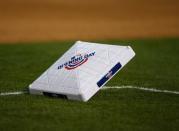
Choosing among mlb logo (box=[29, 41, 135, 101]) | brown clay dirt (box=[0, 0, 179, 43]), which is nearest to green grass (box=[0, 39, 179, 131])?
mlb logo (box=[29, 41, 135, 101])

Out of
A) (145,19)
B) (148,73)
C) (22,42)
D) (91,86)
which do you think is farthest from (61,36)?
(91,86)

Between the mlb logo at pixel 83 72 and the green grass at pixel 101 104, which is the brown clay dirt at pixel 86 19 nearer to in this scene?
the green grass at pixel 101 104

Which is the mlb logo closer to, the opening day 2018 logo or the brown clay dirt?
the opening day 2018 logo

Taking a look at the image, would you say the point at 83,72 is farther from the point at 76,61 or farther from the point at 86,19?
the point at 86,19

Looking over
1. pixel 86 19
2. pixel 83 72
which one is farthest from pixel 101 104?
pixel 86 19

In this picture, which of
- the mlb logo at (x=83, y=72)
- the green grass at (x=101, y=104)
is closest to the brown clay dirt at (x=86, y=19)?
the green grass at (x=101, y=104)

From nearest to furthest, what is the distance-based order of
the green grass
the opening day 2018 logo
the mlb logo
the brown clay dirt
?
1. the green grass
2. the mlb logo
3. the opening day 2018 logo
4. the brown clay dirt

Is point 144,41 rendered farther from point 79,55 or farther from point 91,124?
point 91,124
